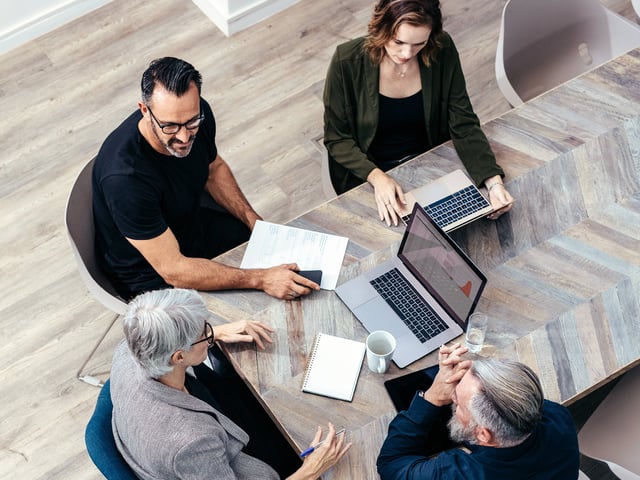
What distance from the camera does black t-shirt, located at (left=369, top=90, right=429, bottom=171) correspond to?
301 centimetres

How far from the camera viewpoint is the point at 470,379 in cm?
214

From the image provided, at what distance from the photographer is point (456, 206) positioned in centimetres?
273

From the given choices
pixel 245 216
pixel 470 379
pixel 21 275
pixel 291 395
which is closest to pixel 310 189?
pixel 245 216

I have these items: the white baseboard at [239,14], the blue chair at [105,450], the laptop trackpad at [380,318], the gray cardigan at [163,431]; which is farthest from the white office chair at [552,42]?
the blue chair at [105,450]

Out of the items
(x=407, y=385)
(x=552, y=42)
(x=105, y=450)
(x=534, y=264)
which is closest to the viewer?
(x=105, y=450)

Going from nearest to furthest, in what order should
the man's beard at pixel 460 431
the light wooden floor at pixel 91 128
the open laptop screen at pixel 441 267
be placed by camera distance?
the man's beard at pixel 460 431
the open laptop screen at pixel 441 267
the light wooden floor at pixel 91 128

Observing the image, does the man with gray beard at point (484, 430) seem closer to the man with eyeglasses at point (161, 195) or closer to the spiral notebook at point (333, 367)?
the spiral notebook at point (333, 367)

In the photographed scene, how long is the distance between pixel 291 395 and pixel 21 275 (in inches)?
70.6

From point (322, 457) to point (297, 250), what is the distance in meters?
0.74

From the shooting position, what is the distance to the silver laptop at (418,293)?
2.41 m

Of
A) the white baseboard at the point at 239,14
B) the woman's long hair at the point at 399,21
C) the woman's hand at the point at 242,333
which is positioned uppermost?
the woman's long hair at the point at 399,21

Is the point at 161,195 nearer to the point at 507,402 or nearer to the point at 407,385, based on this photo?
the point at 407,385

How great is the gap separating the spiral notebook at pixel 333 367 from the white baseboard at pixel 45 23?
281 centimetres

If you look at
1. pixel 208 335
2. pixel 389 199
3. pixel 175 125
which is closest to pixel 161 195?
pixel 175 125
